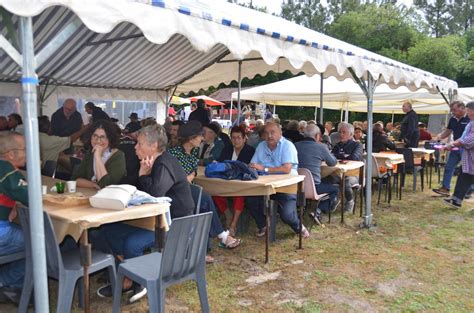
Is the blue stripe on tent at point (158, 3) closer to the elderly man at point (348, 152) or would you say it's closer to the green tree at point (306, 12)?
the elderly man at point (348, 152)

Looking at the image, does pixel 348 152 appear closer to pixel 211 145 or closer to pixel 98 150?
pixel 211 145

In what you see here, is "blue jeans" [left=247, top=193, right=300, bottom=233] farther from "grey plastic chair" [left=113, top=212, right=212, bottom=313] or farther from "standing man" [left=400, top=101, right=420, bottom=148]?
"standing man" [left=400, top=101, right=420, bottom=148]

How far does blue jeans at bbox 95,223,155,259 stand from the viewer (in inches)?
122

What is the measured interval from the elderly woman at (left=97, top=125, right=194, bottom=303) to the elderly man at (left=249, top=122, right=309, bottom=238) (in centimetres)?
142

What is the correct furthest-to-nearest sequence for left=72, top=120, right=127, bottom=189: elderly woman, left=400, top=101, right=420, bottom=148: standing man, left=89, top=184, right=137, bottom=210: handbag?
left=400, top=101, right=420, bottom=148: standing man
left=72, top=120, right=127, bottom=189: elderly woman
left=89, top=184, right=137, bottom=210: handbag

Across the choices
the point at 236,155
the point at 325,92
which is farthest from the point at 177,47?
the point at 325,92

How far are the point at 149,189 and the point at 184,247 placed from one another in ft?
2.53

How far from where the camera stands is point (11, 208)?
287 centimetres

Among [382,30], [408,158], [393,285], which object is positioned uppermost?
[382,30]

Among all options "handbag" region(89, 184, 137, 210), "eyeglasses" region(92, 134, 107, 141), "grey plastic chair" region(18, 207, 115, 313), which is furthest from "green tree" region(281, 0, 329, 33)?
"grey plastic chair" region(18, 207, 115, 313)

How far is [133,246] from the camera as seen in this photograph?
3.09 m

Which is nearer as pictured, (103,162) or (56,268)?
(56,268)

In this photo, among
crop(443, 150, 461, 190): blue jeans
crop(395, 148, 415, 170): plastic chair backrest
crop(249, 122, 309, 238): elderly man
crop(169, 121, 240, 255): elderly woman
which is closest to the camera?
crop(169, 121, 240, 255): elderly woman

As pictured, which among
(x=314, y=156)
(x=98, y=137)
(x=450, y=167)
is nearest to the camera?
(x=98, y=137)
